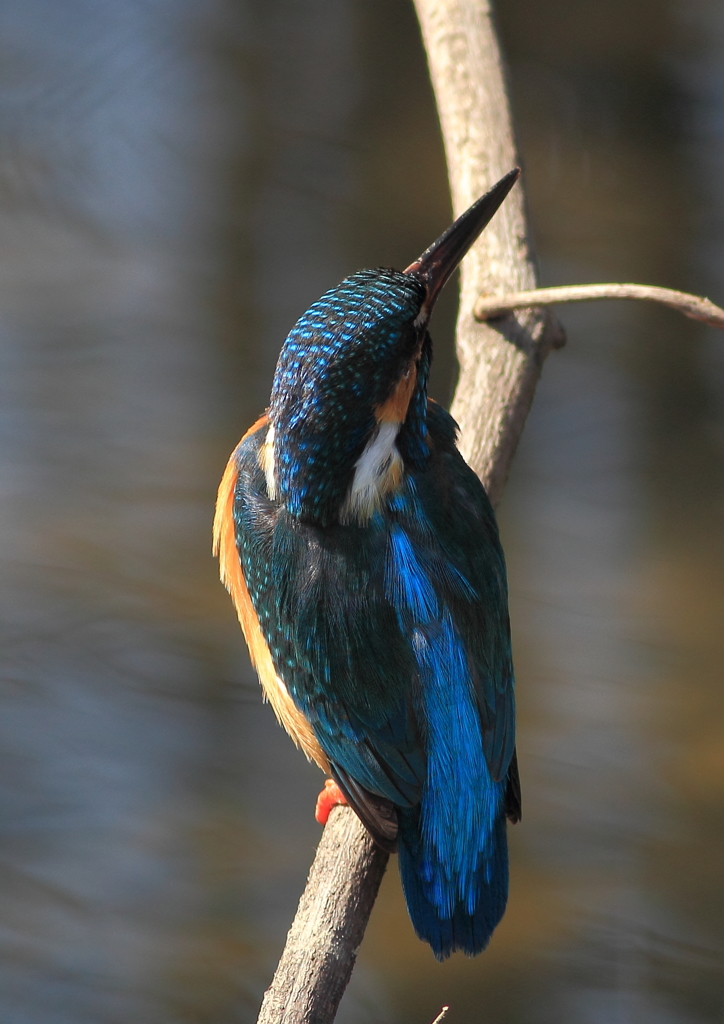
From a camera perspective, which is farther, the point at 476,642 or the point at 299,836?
the point at 299,836

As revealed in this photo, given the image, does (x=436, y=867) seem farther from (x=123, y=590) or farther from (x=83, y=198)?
(x=83, y=198)

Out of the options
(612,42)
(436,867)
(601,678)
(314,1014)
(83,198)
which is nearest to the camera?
(314,1014)

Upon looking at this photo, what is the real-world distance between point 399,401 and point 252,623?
19.3 inches

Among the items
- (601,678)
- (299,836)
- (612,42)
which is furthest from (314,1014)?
(612,42)

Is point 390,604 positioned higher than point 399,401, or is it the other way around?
point 399,401

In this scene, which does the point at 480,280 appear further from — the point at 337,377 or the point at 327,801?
the point at 327,801

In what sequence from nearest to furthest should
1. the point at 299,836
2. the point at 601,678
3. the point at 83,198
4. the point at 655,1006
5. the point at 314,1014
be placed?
1. the point at 314,1014
2. the point at 655,1006
3. the point at 299,836
4. the point at 601,678
5. the point at 83,198

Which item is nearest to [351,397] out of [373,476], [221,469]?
[373,476]

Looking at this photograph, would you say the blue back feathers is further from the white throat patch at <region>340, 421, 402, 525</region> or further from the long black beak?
the long black beak

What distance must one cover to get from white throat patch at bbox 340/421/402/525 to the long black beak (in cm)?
26

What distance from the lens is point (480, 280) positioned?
7.54ft

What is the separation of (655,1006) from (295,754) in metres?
1.11

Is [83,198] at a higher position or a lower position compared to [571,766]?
higher

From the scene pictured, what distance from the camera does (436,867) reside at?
1.79 m
